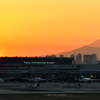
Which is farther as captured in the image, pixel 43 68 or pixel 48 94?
pixel 43 68

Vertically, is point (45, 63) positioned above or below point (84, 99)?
above

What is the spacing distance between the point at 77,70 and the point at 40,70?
949 inches

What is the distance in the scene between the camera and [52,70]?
17162cm

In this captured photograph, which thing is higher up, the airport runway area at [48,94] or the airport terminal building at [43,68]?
the airport terminal building at [43,68]

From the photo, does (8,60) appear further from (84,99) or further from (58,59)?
(84,99)

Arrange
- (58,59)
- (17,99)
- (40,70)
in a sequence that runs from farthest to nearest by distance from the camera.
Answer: (58,59), (40,70), (17,99)

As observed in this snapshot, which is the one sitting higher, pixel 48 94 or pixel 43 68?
pixel 43 68

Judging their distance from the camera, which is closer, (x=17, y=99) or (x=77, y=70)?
(x=17, y=99)

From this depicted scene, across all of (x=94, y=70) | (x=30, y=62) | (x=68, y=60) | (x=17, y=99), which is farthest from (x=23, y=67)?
(x=17, y=99)

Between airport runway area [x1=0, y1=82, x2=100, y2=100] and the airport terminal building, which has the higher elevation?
the airport terminal building

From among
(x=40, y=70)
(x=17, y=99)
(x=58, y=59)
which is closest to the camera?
(x=17, y=99)

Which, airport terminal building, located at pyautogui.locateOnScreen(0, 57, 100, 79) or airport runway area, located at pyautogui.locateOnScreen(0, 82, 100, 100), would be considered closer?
airport runway area, located at pyautogui.locateOnScreen(0, 82, 100, 100)

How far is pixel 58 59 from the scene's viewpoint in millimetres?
181375

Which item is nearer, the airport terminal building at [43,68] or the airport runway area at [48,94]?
the airport runway area at [48,94]
